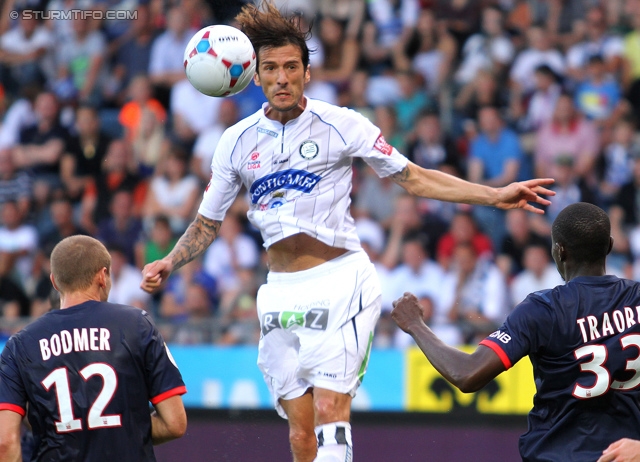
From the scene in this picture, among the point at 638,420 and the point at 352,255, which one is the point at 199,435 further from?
the point at 638,420

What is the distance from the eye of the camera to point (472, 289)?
1022 centimetres

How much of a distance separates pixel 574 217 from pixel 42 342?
268 cm

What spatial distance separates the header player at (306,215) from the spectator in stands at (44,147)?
7.23 metres

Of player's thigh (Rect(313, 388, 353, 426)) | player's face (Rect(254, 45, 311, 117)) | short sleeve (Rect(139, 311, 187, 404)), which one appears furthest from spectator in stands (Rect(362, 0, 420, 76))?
short sleeve (Rect(139, 311, 187, 404))

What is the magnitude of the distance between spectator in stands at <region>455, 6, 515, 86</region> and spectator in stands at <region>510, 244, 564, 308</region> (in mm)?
2861

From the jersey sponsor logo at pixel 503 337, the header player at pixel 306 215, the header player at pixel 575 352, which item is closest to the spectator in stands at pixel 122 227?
the header player at pixel 306 215

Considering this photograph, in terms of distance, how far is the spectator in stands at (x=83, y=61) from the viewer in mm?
13547

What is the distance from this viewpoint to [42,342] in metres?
4.77

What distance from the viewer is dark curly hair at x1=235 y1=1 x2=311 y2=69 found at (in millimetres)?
5973

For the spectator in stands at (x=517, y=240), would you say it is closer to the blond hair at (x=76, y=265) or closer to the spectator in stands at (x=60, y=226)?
the spectator in stands at (x=60, y=226)

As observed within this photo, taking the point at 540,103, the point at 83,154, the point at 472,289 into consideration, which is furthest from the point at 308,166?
the point at 83,154

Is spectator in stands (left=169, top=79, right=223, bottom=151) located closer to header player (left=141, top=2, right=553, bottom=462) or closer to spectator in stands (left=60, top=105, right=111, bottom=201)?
spectator in stands (left=60, top=105, right=111, bottom=201)

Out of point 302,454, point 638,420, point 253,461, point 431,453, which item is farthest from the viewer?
point 431,453

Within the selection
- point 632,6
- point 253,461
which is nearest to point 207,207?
point 253,461
